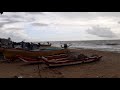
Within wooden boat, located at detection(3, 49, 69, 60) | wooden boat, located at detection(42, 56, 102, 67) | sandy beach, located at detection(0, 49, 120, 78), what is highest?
wooden boat, located at detection(3, 49, 69, 60)

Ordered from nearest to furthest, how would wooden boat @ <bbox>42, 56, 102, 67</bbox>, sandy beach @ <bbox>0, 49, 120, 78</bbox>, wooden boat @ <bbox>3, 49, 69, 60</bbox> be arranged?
sandy beach @ <bbox>0, 49, 120, 78</bbox>
wooden boat @ <bbox>42, 56, 102, 67</bbox>
wooden boat @ <bbox>3, 49, 69, 60</bbox>

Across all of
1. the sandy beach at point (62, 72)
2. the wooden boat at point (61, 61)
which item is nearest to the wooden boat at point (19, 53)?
the sandy beach at point (62, 72)

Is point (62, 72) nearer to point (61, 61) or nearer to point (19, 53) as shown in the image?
point (61, 61)

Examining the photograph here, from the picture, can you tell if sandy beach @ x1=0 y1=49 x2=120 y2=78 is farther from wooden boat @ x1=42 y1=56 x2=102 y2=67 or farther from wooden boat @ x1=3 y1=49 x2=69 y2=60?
wooden boat @ x1=3 y1=49 x2=69 y2=60

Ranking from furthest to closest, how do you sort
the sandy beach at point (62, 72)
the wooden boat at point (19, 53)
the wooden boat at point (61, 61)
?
the wooden boat at point (19, 53)
the wooden boat at point (61, 61)
the sandy beach at point (62, 72)

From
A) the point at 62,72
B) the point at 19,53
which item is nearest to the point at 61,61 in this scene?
the point at 62,72

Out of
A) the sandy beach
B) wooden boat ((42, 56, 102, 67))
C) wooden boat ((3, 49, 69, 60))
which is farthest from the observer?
wooden boat ((3, 49, 69, 60))

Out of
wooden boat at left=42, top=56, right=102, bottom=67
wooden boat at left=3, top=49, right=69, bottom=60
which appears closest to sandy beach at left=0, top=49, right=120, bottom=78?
wooden boat at left=42, top=56, right=102, bottom=67

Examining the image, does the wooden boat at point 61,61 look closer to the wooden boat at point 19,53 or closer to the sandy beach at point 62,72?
the sandy beach at point 62,72

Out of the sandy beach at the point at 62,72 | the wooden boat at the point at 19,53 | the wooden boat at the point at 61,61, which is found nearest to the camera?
the sandy beach at the point at 62,72

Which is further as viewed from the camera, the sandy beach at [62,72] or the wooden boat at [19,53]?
the wooden boat at [19,53]
